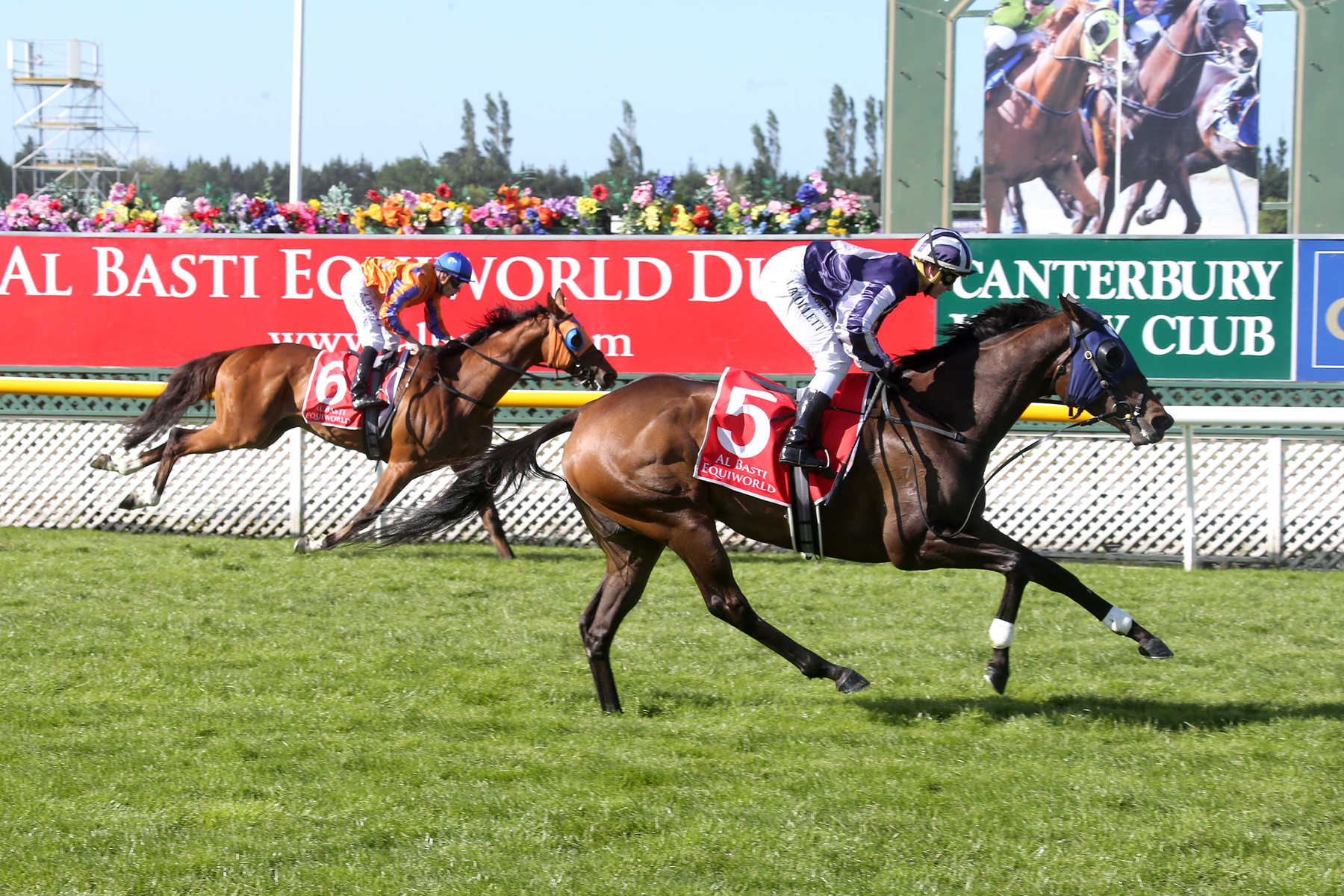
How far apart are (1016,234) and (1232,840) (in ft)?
18.6

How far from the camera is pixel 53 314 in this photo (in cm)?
935

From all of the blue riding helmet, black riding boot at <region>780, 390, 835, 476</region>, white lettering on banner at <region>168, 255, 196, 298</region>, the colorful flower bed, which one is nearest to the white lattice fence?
white lettering on banner at <region>168, 255, 196, 298</region>

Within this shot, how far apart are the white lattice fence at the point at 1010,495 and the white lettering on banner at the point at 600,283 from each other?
108 centimetres

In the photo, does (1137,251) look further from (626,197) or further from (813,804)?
(813,804)

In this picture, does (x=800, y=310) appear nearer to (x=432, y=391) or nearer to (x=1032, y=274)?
(x=432, y=391)

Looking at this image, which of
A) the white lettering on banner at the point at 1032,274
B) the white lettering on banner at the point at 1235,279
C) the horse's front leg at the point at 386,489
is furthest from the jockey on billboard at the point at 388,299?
the white lettering on banner at the point at 1235,279

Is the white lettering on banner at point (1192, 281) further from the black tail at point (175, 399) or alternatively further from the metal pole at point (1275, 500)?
the black tail at point (175, 399)

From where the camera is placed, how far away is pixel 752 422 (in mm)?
4555

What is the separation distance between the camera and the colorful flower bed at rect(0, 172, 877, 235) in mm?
8953

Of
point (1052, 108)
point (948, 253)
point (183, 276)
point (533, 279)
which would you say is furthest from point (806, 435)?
point (1052, 108)

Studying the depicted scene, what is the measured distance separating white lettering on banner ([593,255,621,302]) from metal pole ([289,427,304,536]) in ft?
7.38

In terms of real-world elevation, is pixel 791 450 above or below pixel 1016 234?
below

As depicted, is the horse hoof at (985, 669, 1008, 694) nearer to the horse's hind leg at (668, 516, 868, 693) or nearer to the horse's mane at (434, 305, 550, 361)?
the horse's hind leg at (668, 516, 868, 693)

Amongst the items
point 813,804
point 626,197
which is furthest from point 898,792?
point 626,197
